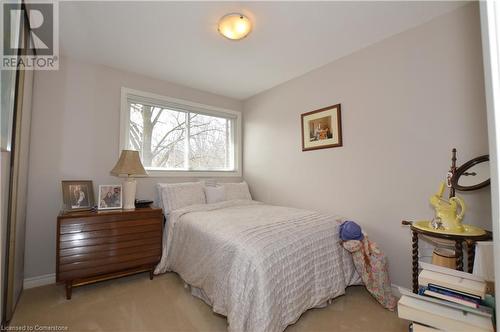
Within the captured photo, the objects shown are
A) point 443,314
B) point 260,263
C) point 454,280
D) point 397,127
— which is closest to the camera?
point 443,314

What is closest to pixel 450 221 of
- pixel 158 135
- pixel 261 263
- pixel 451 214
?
pixel 451 214

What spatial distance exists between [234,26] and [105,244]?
7.49ft

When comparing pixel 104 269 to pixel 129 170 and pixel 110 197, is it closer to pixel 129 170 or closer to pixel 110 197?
pixel 110 197

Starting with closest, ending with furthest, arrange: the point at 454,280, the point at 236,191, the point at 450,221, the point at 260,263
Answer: the point at 454,280 → the point at 260,263 → the point at 450,221 → the point at 236,191

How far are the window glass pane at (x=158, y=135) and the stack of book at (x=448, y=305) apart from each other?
9.46 feet

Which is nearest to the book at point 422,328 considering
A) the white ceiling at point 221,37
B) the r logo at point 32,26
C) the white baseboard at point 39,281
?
the white ceiling at point 221,37

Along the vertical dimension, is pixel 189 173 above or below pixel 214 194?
above

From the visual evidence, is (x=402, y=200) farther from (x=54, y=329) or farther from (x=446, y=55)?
(x=54, y=329)

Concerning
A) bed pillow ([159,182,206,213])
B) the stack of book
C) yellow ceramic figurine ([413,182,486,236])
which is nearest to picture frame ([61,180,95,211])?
bed pillow ([159,182,206,213])

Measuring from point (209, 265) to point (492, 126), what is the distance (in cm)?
185

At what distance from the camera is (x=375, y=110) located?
226cm

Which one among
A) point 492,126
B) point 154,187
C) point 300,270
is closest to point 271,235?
point 300,270

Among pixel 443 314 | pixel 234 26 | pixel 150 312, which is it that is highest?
pixel 234 26

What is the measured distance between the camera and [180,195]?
280 cm
